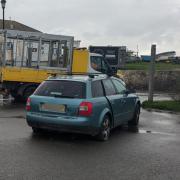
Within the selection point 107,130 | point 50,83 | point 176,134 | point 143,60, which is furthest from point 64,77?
point 143,60

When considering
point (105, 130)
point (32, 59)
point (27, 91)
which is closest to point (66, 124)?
point (105, 130)

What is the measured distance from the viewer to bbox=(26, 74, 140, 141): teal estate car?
9258 mm

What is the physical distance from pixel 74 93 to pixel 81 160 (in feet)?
7.30

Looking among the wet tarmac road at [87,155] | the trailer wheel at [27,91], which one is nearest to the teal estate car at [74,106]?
the wet tarmac road at [87,155]

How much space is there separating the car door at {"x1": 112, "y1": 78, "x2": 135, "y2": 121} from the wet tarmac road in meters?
0.46

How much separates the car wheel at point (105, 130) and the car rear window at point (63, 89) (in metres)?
0.84

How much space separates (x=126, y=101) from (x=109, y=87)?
2.95 ft

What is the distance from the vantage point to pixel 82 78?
10.1 meters

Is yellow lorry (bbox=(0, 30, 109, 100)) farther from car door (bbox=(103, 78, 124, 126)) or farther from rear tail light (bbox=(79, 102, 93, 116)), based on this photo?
rear tail light (bbox=(79, 102, 93, 116))

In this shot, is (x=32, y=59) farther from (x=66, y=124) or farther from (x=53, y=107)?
(x=66, y=124)

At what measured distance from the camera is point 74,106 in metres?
9.29

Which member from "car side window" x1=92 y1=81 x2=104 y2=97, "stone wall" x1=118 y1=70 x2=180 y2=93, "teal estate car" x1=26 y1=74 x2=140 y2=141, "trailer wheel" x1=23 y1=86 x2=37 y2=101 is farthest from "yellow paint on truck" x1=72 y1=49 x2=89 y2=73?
"stone wall" x1=118 y1=70 x2=180 y2=93

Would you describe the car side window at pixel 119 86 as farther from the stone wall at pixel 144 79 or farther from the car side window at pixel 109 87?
the stone wall at pixel 144 79

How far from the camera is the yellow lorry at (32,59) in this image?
1905 cm
